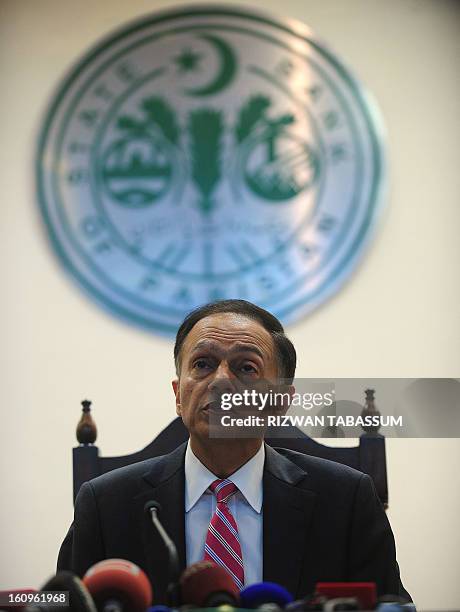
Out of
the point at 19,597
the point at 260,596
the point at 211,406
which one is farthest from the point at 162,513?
the point at 260,596

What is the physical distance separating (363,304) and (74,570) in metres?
1.62

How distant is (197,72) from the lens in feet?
10.9

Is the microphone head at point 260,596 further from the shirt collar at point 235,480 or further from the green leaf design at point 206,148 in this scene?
the green leaf design at point 206,148

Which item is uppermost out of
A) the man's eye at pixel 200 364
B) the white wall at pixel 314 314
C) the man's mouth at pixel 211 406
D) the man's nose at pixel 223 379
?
the white wall at pixel 314 314

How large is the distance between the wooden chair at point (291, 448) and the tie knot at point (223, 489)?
1.35ft

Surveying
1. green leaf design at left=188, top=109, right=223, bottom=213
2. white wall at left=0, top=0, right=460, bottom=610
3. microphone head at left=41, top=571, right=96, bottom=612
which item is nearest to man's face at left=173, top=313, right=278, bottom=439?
microphone head at left=41, top=571, right=96, bottom=612

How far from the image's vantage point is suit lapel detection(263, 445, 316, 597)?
71.6 inches

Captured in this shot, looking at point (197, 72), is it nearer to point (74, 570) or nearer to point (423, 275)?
point (423, 275)

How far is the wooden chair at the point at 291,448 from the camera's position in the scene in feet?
7.65

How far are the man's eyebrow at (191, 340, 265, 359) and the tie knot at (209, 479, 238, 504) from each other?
28 cm

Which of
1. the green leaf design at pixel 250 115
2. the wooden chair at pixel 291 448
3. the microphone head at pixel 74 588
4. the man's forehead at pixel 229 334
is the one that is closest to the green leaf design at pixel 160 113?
the green leaf design at pixel 250 115

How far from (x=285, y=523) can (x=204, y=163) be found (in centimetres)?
175

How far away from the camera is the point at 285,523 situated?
73.9 inches

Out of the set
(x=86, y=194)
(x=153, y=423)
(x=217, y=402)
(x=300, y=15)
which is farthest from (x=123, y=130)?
(x=217, y=402)
